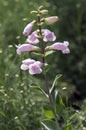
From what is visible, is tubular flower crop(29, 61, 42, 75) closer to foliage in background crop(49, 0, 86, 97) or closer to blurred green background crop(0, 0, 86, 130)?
blurred green background crop(0, 0, 86, 130)

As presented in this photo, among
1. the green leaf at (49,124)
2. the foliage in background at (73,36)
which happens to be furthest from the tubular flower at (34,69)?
the foliage in background at (73,36)

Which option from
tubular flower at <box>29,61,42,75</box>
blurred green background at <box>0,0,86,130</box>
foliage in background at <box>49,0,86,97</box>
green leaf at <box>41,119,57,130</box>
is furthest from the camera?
foliage in background at <box>49,0,86,97</box>

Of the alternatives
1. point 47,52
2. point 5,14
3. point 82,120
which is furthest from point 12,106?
point 5,14

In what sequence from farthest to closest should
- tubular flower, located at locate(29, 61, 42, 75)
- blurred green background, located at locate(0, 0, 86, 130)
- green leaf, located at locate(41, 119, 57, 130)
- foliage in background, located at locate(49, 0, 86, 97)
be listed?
foliage in background, located at locate(49, 0, 86, 97) → blurred green background, located at locate(0, 0, 86, 130) → green leaf, located at locate(41, 119, 57, 130) → tubular flower, located at locate(29, 61, 42, 75)

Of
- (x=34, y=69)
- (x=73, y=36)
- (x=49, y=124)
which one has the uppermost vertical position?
(x=34, y=69)

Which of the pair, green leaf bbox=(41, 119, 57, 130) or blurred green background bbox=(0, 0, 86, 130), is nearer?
green leaf bbox=(41, 119, 57, 130)

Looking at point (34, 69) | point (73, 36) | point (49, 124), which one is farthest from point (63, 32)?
point (34, 69)

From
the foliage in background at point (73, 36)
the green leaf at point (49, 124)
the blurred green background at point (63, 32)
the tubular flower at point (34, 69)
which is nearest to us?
the tubular flower at point (34, 69)

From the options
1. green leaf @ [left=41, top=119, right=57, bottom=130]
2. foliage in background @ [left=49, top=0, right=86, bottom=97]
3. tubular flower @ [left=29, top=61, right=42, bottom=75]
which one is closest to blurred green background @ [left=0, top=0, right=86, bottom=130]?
foliage in background @ [left=49, top=0, right=86, bottom=97]

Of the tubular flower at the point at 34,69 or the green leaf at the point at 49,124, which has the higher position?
the tubular flower at the point at 34,69

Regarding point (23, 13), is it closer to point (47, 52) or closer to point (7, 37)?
point (7, 37)

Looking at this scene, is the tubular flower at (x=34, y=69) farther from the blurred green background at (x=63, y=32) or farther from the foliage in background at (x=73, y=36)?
the foliage in background at (x=73, y=36)

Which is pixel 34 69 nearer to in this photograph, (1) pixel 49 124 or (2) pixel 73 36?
(1) pixel 49 124

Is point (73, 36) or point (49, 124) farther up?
point (73, 36)
